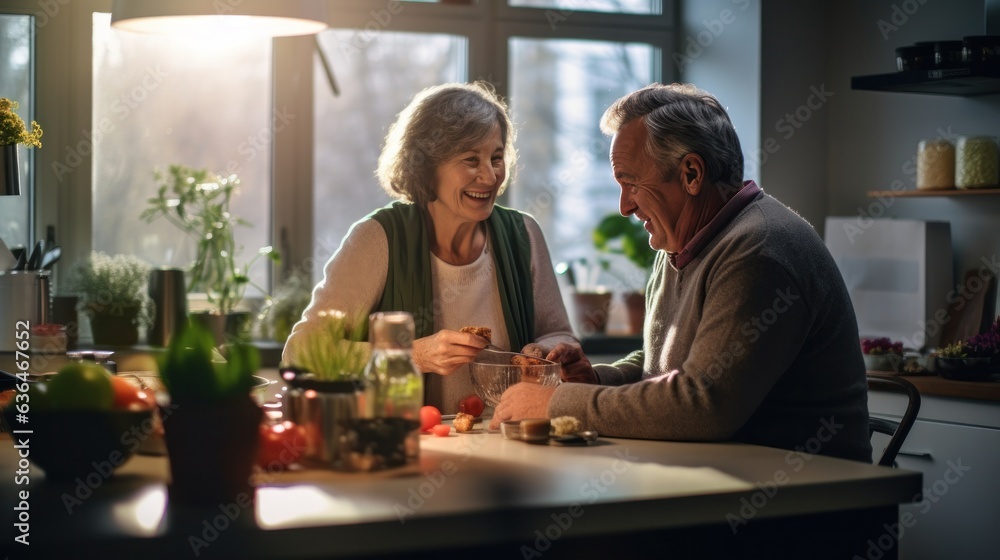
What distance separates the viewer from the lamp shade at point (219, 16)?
2014mm

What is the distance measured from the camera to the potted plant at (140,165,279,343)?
153 inches

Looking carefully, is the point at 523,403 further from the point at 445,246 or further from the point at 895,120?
the point at 895,120

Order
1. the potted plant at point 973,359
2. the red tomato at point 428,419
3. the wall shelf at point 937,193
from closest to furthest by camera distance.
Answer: the red tomato at point 428,419
the potted plant at point 973,359
the wall shelf at point 937,193

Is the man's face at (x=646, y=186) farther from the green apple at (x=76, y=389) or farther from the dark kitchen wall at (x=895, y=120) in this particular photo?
the dark kitchen wall at (x=895, y=120)

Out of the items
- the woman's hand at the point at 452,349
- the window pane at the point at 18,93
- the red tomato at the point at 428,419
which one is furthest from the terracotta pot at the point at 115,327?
the red tomato at the point at 428,419

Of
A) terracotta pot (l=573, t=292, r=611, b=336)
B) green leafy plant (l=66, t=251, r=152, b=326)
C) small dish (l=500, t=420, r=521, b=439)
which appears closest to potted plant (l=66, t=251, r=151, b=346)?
green leafy plant (l=66, t=251, r=152, b=326)

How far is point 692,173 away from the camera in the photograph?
2.04 metres

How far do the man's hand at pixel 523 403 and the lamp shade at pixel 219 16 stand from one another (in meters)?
0.86

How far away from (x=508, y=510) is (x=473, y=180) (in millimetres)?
1437

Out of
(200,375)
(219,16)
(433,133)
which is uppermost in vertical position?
(219,16)

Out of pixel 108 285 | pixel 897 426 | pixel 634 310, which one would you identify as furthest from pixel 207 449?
pixel 634 310

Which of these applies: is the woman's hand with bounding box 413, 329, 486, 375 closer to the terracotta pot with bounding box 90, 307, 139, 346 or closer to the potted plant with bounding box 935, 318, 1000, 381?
the potted plant with bounding box 935, 318, 1000, 381

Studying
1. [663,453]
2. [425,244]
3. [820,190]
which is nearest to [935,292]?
[820,190]

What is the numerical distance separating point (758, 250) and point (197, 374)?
1.00 metres
